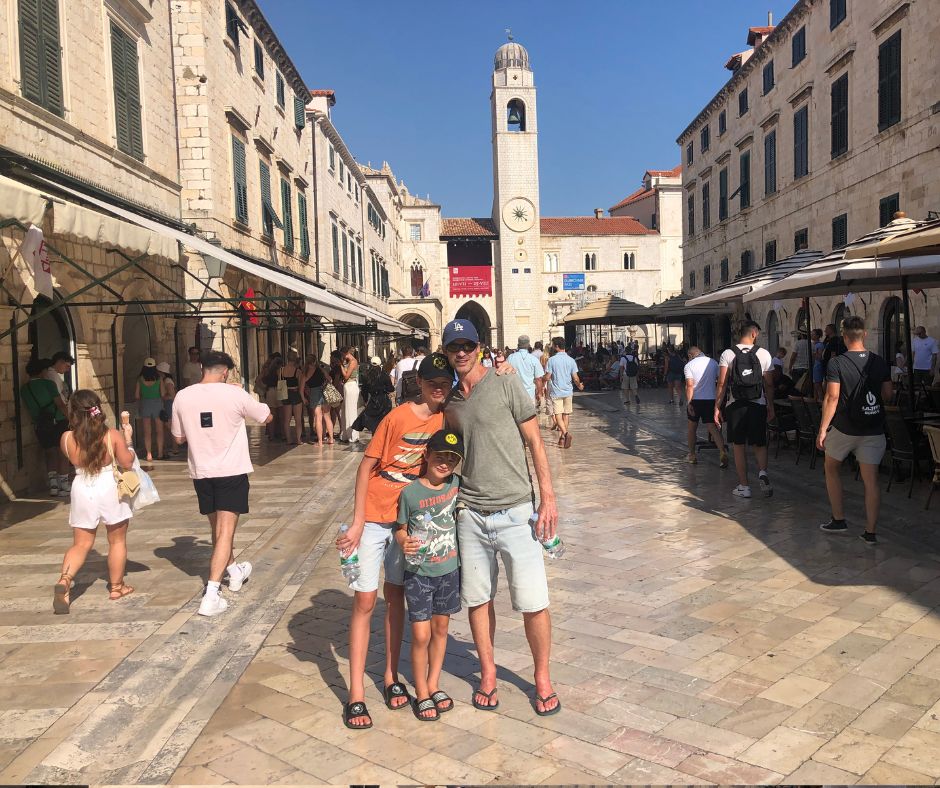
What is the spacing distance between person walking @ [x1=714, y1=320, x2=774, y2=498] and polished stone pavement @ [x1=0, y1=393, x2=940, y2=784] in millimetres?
1253

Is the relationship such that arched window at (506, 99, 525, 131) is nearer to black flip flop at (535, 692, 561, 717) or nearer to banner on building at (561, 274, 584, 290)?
banner on building at (561, 274, 584, 290)

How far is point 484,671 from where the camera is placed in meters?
3.46

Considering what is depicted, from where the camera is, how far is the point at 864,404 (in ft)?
19.5

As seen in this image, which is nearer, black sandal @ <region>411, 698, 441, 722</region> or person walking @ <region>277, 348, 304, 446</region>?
black sandal @ <region>411, 698, 441, 722</region>

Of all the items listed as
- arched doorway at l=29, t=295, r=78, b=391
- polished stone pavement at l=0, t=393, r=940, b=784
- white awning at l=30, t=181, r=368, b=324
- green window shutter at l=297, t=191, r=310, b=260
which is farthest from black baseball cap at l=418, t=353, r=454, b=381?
green window shutter at l=297, t=191, r=310, b=260

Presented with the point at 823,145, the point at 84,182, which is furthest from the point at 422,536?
the point at 823,145

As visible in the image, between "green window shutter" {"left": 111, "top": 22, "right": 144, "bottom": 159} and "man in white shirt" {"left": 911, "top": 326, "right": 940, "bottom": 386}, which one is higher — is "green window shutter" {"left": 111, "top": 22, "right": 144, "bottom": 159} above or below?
above

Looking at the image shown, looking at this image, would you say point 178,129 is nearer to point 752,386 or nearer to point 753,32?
point 752,386

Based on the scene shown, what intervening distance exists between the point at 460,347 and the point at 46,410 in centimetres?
716

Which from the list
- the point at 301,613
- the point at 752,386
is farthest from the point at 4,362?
the point at 752,386

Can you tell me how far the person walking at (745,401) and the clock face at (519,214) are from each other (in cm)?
4750

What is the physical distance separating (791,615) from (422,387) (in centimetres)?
275

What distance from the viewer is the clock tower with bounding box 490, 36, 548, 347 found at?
53812 mm

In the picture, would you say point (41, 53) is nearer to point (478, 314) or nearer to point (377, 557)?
point (377, 557)
